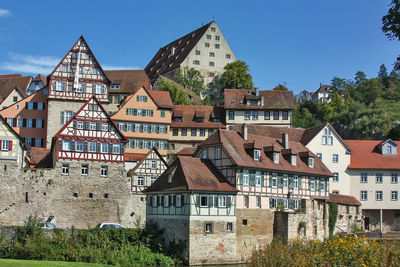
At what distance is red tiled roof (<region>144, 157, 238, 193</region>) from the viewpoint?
1486 inches

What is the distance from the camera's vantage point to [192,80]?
285ft

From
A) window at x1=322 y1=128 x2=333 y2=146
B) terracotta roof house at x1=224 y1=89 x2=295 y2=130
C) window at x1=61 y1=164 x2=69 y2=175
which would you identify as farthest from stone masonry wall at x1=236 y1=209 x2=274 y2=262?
terracotta roof house at x1=224 y1=89 x2=295 y2=130

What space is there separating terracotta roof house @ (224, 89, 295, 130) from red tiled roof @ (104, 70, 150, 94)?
1164 centimetres

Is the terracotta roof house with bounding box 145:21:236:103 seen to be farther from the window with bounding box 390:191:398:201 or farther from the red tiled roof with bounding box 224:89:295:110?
the window with bounding box 390:191:398:201

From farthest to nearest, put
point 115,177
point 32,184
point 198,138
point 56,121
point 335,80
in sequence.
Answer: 1. point 335,80
2. point 198,138
3. point 56,121
4. point 115,177
5. point 32,184

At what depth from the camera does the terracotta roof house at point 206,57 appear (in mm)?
90438

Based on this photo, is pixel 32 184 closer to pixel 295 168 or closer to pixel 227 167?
pixel 227 167

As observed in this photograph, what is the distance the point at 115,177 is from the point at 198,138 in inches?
678

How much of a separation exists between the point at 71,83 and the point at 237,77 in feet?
115

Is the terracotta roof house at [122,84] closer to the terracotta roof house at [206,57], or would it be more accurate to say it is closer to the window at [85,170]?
the terracotta roof house at [206,57]

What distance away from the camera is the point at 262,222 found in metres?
41.5

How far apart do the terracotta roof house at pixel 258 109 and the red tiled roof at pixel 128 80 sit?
11.6m

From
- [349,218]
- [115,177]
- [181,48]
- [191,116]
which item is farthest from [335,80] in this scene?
[115,177]

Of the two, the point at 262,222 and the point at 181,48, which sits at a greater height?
the point at 181,48
